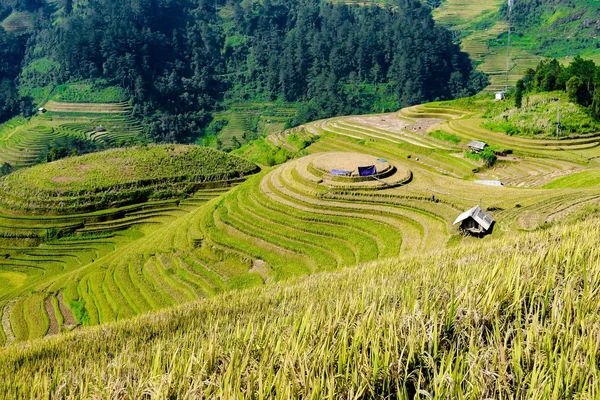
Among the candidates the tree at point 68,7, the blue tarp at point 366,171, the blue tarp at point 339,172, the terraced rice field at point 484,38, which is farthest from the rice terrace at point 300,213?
the tree at point 68,7

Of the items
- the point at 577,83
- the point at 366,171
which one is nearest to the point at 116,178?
the point at 366,171

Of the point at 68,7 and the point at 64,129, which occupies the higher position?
the point at 68,7

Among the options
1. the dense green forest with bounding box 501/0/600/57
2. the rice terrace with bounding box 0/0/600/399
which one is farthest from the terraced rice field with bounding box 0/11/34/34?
the dense green forest with bounding box 501/0/600/57

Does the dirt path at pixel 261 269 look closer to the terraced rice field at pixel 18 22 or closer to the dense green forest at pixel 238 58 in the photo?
the dense green forest at pixel 238 58

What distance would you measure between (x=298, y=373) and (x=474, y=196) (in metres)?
21.6

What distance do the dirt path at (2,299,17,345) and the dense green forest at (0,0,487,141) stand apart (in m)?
63.8

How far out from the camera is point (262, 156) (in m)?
50.3

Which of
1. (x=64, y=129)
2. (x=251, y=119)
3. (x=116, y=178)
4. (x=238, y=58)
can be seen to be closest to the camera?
(x=116, y=178)

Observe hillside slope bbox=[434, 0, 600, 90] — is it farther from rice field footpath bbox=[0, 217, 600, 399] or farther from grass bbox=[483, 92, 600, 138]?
rice field footpath bbox=[0, 217, 600, 399]

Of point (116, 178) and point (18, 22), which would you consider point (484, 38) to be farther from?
point (18, 22)

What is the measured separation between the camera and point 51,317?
22.4m

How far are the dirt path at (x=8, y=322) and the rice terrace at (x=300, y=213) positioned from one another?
10 centimetres

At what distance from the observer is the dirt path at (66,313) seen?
861 inches

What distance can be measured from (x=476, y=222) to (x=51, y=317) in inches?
874
